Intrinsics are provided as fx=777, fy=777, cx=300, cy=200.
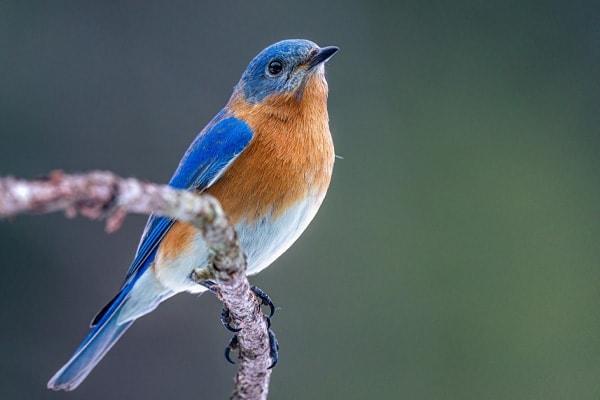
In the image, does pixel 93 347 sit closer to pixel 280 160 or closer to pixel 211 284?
pixel 211 284

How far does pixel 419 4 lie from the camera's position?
6.12 m

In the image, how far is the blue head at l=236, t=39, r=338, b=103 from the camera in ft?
10.8

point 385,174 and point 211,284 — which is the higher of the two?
point 385,174

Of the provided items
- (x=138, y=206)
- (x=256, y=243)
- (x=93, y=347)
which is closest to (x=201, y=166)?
(x=256, y=243)

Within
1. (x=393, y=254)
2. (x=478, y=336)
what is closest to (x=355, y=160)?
(x=393, y=254)

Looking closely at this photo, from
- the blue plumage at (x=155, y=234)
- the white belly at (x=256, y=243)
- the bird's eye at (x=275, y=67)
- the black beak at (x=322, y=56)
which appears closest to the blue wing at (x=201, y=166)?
the blue plumage at (x=155, y=234)

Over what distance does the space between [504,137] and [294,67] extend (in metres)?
2.68

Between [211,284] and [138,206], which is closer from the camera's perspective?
[138,206]

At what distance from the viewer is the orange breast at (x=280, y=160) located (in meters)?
2.88

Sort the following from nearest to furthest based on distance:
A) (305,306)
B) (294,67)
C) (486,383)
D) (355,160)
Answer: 1. (294,67)
2. (486,383)
3. (305,306)
4. (355,160)

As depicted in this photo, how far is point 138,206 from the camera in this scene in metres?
1.23

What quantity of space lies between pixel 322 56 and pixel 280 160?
579 millimetres

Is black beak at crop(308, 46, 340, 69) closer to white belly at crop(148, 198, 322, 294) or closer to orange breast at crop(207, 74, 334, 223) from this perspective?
orange breast at crop(207, 74, 334, 223)

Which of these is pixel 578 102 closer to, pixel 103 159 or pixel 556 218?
pixel 556 218
